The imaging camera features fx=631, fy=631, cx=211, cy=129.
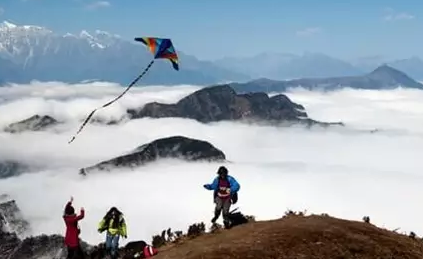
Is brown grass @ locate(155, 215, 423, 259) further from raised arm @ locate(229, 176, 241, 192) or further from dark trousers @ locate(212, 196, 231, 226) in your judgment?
raised arm @ locate(229, 176, 241, 192)

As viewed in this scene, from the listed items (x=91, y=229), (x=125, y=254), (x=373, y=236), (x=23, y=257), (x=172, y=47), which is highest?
(x=172, y=47)

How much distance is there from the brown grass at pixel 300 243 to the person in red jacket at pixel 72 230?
13.1 feet

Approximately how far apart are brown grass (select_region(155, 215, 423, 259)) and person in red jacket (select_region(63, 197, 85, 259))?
3.98 meters

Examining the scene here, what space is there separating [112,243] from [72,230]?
182 cm

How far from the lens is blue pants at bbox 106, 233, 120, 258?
80.1 ft

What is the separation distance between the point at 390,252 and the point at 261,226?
468 cm

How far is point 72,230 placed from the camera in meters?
25.1

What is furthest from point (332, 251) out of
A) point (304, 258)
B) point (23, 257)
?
point (23, 257)

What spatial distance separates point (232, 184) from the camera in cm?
2500

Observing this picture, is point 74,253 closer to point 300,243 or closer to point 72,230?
point 72,230

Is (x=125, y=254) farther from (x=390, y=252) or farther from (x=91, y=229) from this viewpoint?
(x=91, y=229)

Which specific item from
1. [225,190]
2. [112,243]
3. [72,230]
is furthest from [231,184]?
[72,230]

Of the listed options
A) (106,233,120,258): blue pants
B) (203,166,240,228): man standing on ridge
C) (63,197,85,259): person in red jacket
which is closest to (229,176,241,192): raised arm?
(203,166,240,228): man standing on ridge

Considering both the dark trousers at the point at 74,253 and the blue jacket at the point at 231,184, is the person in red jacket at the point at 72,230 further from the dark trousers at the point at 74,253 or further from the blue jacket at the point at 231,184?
the blue jacket at the point at 231,184
